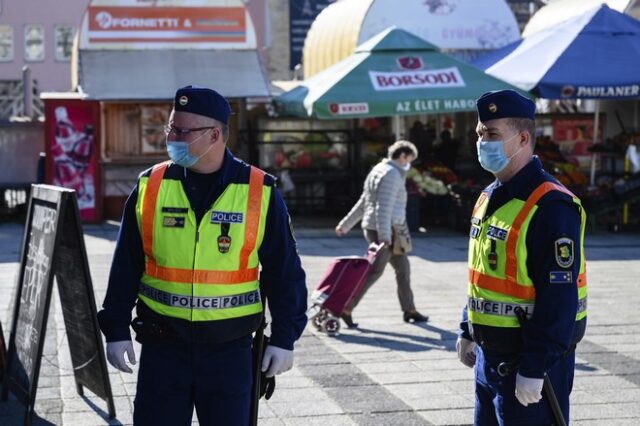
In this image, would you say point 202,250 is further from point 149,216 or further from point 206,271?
point 149,216

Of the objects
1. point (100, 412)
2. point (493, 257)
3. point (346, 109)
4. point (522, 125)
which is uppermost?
point (522, 125)

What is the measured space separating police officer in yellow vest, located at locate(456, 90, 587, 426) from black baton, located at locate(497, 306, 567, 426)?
0.01 metres

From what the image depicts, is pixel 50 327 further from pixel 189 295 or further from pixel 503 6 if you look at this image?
pixel 503 6

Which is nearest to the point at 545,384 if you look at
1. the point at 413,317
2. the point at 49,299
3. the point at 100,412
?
the point at 49,299

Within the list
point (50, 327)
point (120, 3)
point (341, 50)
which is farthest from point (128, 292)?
point (341, 50)

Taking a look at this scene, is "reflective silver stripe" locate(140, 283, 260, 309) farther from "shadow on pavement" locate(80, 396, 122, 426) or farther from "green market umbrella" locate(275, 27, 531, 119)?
"green market umbrella" locate(275, 27, 531, 119)

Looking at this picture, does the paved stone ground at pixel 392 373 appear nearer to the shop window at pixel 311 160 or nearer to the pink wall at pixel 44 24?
the shop window at pixel 311 160

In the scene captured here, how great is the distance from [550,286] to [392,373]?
13.1 feet

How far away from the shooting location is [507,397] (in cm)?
418

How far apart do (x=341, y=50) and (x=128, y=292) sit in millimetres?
Result: 18258

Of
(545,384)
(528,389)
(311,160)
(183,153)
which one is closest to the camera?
(528,389)

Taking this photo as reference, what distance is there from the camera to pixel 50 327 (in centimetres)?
951

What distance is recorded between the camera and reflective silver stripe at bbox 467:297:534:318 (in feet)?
13.8

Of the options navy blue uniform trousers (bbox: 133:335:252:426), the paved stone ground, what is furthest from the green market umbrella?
navy blue uniform trousers (bbox: 133:335:252:426)
